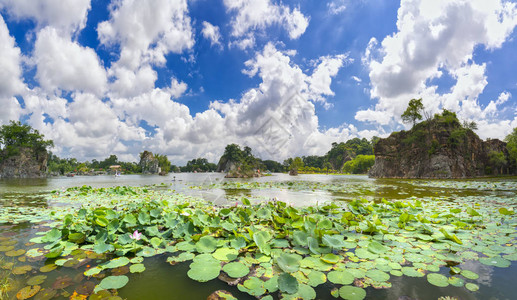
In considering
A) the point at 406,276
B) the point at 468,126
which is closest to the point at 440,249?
the point at 406,276

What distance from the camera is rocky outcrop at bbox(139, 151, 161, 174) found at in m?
91.5

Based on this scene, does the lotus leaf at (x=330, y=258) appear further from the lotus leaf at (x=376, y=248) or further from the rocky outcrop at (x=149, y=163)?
the rocky outcrop at (x=149, y=163)

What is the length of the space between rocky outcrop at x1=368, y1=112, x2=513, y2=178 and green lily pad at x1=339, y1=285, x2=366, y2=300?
3895cm

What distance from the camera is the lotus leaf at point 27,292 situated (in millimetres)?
→ 1752

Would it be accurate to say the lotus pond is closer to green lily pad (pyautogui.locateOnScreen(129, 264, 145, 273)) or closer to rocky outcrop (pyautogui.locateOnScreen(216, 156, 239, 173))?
green lily pad (pyautogui.locateOnScreen(129, 264, 145, 273))

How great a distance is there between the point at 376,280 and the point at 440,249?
4.77 feet

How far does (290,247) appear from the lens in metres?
2.89

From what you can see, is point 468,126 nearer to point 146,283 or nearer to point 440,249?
point 440,249

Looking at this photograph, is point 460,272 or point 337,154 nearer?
point 460,272

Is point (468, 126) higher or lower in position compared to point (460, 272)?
higher

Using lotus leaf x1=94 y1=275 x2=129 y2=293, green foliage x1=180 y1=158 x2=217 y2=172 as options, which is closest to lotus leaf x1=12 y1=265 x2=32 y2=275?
lotus leaf x1=94 y1=275 x2=129 y2=293

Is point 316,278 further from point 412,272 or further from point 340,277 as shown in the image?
point 412,272

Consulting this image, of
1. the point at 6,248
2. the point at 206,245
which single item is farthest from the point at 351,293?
the point at 6,248

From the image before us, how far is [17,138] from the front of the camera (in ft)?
151
